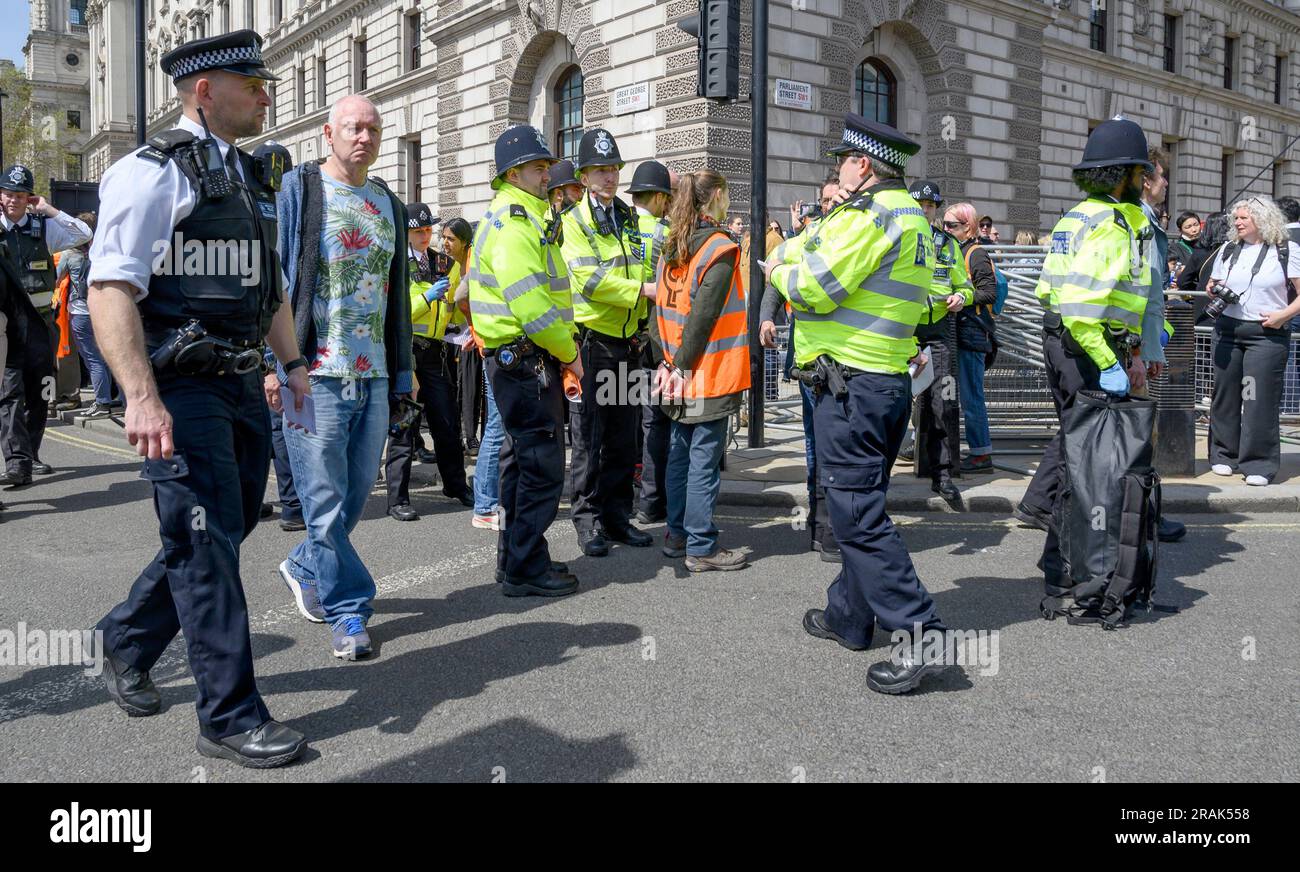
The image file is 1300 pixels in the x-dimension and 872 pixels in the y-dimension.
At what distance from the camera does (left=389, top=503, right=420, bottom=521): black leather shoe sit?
7.11 m

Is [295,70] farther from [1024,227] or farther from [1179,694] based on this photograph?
[1179,694]

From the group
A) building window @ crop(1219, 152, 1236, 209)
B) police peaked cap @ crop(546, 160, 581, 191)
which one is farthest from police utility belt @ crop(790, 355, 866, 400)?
building window @ crop(1219, 152, 1236, 209)

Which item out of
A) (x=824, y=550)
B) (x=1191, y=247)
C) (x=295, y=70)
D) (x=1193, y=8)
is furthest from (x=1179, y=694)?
(x=295, y=70)

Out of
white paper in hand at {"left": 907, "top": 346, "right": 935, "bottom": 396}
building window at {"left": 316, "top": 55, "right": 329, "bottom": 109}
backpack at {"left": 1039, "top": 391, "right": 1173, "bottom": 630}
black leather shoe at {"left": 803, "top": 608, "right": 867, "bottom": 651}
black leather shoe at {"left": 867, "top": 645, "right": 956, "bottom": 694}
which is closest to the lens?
black leather shoe at {"left": 867, "top": 645, "right": 956, "bottom": 694}

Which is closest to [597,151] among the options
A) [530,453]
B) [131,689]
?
[530,453]

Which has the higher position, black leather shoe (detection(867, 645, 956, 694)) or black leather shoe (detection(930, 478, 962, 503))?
black leather shoe (detection(930, 478, 962, 503))

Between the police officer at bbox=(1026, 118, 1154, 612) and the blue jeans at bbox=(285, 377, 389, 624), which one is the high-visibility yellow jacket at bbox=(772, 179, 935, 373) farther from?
the blue jeans at bbox=(285, 377, 389, 624)

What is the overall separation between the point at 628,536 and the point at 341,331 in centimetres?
259

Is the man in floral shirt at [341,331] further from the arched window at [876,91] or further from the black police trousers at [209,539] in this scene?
the arched window at [876,91]

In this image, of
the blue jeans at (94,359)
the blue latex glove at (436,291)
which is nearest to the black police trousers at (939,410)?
the blue latex glove at (436,291)

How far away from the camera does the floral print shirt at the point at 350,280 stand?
14.0ft

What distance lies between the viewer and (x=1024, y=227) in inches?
875

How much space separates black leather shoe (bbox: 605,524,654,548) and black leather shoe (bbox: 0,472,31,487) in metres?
5.06

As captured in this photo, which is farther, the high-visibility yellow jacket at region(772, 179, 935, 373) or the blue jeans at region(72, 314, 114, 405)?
the blue jeans at region(72, 314, 114, 405)
